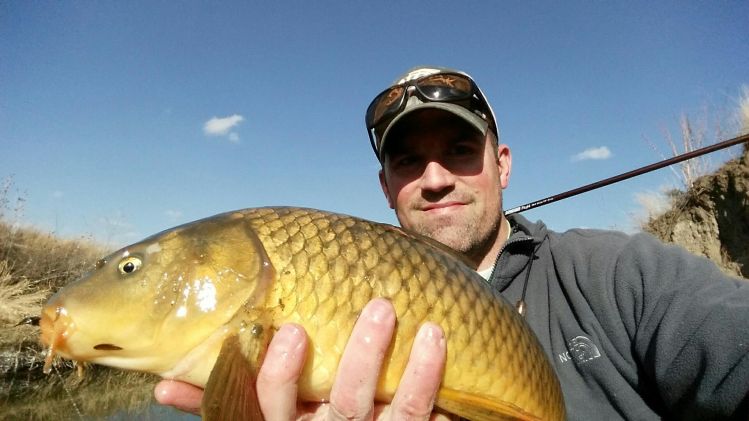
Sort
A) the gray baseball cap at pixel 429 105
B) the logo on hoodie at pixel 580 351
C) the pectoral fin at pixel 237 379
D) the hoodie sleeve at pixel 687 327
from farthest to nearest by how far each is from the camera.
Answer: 1. the gray baseball cap at pixel 429 105
2. the logo on hoodie at pixel 580 351
3. the hoodie sleeve at pixel 687 327
4. the pectoral fin at pixel 237 379

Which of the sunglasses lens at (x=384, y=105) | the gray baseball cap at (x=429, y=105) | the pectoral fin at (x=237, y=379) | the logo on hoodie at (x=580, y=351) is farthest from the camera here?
the sunglasses lens at (x=384, y=105)

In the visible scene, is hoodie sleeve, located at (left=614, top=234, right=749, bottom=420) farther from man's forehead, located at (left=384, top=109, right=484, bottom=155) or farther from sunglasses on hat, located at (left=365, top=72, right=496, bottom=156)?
sunglasses on hat, located at (left=365, top=72, right=496, bottom=156)

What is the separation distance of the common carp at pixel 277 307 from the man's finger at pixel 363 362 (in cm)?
4

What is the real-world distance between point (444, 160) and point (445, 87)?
0.43m

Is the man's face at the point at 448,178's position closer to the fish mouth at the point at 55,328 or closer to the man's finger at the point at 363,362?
the man's finger at the point at 363,362

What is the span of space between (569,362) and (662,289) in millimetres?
495

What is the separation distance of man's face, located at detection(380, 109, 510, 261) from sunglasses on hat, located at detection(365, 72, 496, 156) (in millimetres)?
114

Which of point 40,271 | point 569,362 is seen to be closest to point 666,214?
point 569,362

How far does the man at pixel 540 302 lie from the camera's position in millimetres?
1241

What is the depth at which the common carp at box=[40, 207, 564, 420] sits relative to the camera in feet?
3.96

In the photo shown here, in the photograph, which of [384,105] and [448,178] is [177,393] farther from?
[384,105]

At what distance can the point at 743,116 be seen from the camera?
7.22 metres

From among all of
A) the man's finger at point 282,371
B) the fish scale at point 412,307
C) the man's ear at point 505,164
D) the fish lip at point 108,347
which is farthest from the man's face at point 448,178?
the fish lip at point 108,347

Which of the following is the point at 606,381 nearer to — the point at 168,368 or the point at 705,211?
the point at 168,368
